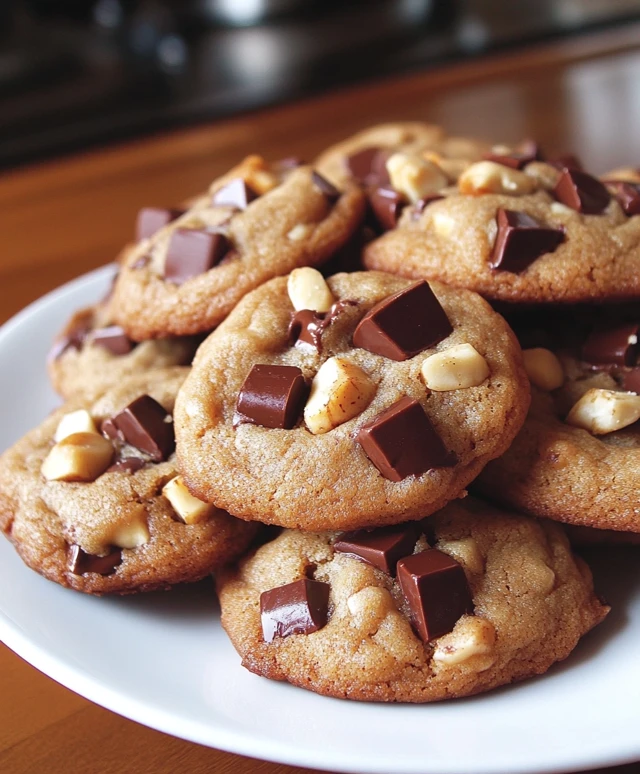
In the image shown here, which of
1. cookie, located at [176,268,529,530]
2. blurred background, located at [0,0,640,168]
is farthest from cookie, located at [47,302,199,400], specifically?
blurred background, located at [0,0,640,168]

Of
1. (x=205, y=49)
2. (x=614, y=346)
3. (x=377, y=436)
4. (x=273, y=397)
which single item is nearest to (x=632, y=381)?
(x=614, y=346)

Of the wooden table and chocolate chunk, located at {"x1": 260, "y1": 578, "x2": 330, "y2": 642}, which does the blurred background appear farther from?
chocolate chunk, located at {"x1": 260, "y1": 578, "x2": 330, "y2": 642}

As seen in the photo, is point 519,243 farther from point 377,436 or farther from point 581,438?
point 377,436

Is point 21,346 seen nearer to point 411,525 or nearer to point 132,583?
point 132,583

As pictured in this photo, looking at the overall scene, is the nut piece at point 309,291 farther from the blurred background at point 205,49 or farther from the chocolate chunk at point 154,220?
the blurred background at point 205,49

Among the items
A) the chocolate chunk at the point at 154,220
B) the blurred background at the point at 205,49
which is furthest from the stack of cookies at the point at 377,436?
the blurred background at the point at 205,49
